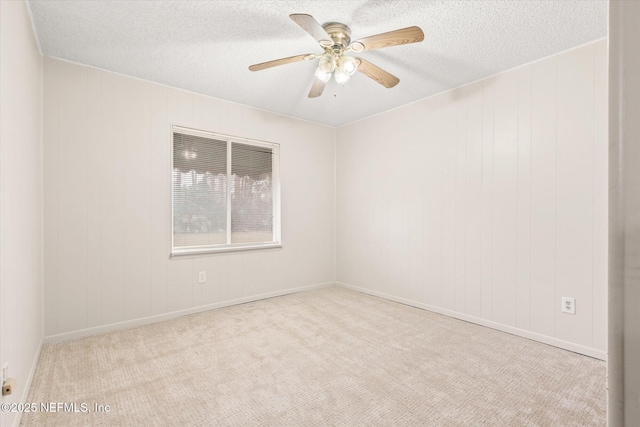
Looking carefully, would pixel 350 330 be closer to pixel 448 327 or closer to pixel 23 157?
pixel 448 327

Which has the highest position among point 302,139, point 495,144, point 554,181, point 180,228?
point 302,139

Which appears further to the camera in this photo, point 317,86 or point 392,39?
point 317,86

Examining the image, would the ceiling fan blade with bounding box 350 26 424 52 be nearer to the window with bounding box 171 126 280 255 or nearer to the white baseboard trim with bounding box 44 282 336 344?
the window with bounding box 171 126 280 255

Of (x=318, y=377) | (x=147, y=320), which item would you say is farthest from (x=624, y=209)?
(x=147, y=320)

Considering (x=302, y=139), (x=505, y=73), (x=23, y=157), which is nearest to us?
(x=23, y=157)

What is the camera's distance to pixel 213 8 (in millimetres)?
2107

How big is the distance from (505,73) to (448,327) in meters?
2.49

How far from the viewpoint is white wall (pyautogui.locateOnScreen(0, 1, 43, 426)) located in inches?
59.7

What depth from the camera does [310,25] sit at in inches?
73.8

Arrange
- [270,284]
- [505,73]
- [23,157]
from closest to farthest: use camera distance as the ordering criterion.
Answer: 1. [23,157]
2. [505,73]
3. [270,284]

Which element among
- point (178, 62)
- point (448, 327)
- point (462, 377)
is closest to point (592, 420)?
point (462, 377)

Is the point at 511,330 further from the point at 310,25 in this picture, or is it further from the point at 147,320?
the point at 147,320

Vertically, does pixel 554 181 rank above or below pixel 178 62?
below

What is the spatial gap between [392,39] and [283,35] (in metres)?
0.88
